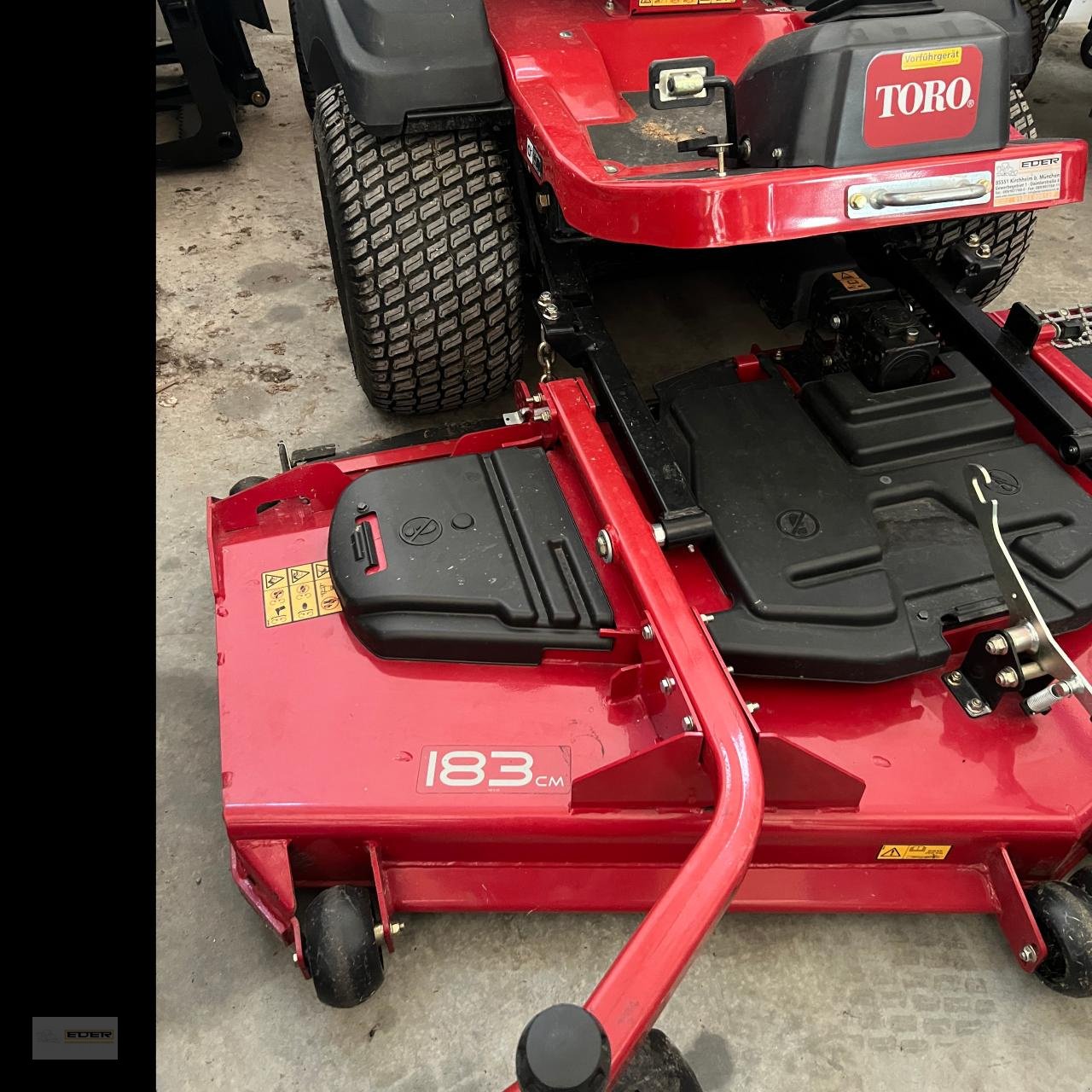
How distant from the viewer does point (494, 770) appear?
1287mm

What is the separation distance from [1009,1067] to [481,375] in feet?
5.00

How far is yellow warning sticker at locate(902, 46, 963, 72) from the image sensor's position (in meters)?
1.25

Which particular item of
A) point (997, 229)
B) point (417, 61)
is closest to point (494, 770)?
point (417, 61)

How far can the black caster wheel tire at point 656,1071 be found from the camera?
98 centimetres

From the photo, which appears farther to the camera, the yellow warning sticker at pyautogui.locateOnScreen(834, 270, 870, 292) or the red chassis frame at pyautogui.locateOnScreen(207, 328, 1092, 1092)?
the yellow warning sticker at pyautogui.locateOnScreen(834, 270, 870, 292)

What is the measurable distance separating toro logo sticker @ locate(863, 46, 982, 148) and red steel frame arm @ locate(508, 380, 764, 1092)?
59 centimetres

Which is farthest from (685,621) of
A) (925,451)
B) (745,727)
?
(925,451)

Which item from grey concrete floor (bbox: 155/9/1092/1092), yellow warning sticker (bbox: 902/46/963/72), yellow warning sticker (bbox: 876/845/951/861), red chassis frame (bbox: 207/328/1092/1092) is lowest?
grey concrete floor (bbox: 155/9/1092/1092)

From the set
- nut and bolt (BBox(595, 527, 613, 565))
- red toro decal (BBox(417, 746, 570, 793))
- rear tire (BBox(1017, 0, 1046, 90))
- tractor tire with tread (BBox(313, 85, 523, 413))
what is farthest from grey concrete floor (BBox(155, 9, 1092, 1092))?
rear tire (BBox(1017, 0, 1046, 90))

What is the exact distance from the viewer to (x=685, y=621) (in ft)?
4.13

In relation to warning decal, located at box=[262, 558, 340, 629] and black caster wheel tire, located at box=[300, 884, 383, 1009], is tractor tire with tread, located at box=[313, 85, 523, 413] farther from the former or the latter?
black caster wheel tire, located at box=[300, 884, 383, 1009]

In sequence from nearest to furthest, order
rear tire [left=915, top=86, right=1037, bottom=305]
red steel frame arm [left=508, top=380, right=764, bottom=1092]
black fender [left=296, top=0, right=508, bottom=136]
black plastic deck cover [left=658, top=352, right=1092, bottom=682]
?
red steel frame arm [left=508, top=380, right=764, bottom=1092] → black plastic deck cover [left=658, top=352, right=1092, bottom=682] → black fender [left=296, top=0, right=508, bottom=136] → rear tire [left=915, top=86, right=1037, bottom=305]

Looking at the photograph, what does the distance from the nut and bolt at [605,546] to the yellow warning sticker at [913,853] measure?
1.79 feet

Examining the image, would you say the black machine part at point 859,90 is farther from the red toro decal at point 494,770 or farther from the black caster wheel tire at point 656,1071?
the black caster wheel tire at point 656,1071
